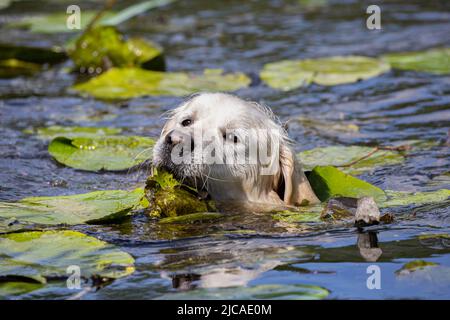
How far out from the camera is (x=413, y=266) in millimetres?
4250

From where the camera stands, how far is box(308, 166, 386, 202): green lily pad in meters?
5.66

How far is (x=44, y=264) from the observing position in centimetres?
436

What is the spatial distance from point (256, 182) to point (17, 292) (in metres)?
1.91

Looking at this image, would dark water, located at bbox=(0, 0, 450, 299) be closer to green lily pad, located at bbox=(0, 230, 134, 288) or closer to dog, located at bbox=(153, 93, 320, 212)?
green lily pad, located at bbox=(0, 230, 134, 288)

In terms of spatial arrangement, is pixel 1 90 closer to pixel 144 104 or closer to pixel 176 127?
pixel 144 104

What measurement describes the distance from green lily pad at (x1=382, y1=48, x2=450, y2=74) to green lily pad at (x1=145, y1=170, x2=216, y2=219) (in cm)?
467

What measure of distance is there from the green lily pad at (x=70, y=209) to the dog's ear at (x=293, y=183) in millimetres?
906

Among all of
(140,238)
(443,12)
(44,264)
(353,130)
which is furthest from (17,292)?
(443,12)

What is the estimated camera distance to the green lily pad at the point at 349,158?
6543 millimetres

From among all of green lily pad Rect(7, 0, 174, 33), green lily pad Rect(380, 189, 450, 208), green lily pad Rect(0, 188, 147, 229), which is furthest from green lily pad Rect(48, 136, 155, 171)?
green lily pad Rect(7, 0, 174, 33)

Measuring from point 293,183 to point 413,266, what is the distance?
1.48 m

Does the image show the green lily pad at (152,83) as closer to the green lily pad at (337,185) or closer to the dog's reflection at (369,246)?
the green lily pad at (337,185)

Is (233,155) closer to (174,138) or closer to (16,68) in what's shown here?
(174,138)

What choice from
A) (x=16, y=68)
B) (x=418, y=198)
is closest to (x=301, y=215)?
(x=418, y=198)
